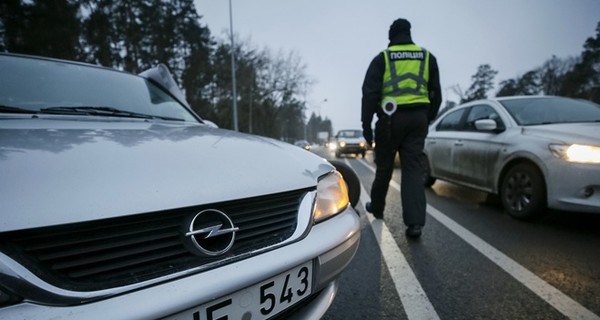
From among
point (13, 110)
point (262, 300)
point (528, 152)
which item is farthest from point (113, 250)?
point (528, 152)

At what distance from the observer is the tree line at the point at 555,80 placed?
36.3 metres

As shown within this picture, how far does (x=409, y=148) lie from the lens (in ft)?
9.46

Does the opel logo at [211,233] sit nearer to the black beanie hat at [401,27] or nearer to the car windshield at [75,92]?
the car windshield at [75,92]

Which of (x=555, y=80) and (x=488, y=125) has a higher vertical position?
(x=555, y=80)

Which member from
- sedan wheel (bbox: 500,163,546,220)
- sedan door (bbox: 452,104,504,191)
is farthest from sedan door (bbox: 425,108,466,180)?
sedan wheel (bbox: 500,163,546,220)

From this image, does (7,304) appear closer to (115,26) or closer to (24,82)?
(24,82)

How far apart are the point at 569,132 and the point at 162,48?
26.6m

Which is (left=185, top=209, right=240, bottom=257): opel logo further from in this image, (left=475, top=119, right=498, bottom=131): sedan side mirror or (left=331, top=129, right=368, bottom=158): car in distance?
(left=331, top=129, right=368, bottom=158): car in distance

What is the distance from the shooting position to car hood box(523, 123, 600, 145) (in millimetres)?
2760

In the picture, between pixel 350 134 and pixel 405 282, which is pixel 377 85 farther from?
pixel 350 134

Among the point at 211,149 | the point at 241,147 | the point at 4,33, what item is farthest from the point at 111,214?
the point at 4,33

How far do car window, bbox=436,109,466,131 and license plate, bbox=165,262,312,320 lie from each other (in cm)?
426

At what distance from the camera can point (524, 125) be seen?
3.48m

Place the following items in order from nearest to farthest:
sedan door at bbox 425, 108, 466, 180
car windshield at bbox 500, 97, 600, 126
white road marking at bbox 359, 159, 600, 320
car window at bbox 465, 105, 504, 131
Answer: white road marking at bbox 359, 159, 600, 320, car windshield at bbox 500, 97, 600, 126, car window at bbox 465, 105, 504, 131, sedan door at bbox 425, 108, 466, 180
